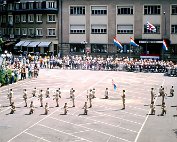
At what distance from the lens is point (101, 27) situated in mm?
71375

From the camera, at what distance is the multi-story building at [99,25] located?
68812mm

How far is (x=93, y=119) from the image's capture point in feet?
95.7

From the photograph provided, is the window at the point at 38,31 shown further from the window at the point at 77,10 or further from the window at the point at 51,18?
the window at the point at 77,10

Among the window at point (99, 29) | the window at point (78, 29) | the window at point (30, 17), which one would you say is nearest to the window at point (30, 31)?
the window at point (30, 17)

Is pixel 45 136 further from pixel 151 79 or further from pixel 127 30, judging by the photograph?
pixel 127 30

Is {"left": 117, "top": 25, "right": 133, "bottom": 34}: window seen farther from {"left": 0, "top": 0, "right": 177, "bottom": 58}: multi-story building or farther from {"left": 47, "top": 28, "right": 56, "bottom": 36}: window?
{"left": 47, "top": 28, "right": 56, "bottom": 36}: window

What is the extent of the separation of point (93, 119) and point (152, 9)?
144 feet

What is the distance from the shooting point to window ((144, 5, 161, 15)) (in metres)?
69.1

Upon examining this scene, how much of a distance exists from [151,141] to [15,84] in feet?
80.7

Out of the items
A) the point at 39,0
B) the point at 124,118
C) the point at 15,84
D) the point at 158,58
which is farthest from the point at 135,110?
the point at 39,0

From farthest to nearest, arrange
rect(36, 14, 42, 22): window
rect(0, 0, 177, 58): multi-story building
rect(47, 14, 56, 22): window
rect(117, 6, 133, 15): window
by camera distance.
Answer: rect(36, 14, 42, 22): window < rect(47, 14, 56, 22): window < rect(117, 6, 133, 15): window < rect(0, 0, 177, 58): multi-story building

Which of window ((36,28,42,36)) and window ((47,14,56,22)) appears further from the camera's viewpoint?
window ((36,28,42,36))

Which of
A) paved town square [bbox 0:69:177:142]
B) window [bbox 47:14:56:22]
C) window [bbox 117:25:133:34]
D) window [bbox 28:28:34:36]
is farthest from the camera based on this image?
window [bbox 28:28:34:36]

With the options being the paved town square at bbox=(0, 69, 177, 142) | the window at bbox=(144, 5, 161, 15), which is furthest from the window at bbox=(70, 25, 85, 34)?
the paved town square at bbox=(0, 69, 177, 142)
